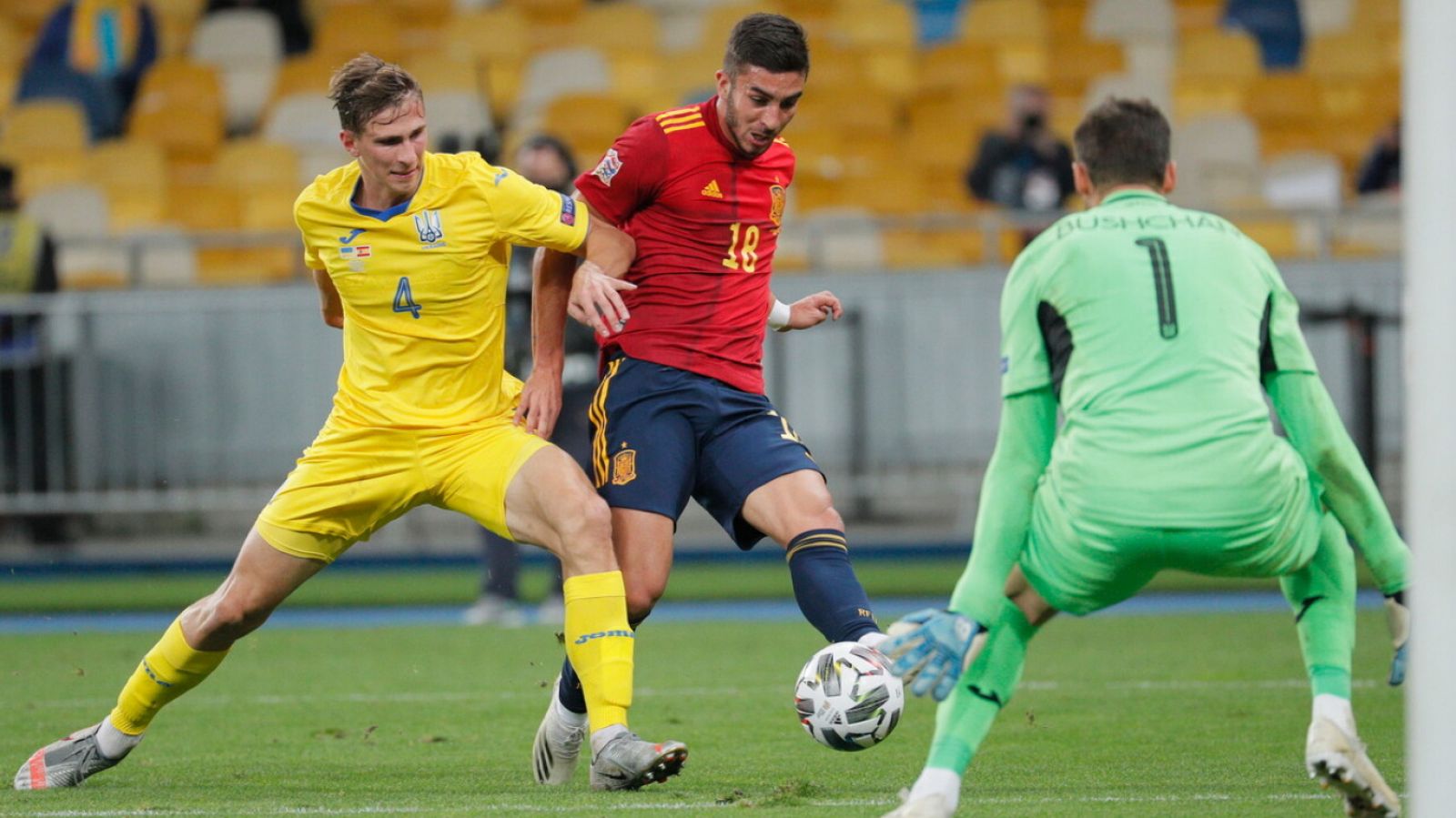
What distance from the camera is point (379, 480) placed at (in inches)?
218

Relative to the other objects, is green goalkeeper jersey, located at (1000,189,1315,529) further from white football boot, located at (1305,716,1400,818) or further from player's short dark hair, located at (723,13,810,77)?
player's short dark hair, located at (723,13,810,77)

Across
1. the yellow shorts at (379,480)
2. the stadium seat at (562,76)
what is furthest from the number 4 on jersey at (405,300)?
the stadium seat at (562,76)

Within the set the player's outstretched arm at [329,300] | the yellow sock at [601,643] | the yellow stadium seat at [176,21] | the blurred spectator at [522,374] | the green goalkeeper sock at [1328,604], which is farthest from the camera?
the yellow stadium seat at [176,21]

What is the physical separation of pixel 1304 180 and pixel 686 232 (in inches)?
429

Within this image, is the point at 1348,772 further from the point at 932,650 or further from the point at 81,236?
the point at 81,236

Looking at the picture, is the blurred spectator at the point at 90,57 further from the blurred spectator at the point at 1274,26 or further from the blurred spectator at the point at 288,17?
the blurred spectator at the point at 1274,26

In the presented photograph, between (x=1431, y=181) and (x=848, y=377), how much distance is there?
10431 millimetres

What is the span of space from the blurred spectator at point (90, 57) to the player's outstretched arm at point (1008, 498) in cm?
1456

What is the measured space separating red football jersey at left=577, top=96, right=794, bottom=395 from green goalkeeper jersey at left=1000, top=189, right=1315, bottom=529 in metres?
1.73

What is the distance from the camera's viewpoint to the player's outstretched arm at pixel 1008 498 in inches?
161

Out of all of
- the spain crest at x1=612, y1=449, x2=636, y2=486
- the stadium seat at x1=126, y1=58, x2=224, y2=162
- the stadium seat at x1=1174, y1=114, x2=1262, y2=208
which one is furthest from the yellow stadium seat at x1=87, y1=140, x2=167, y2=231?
the spain crest at x1=612, y1=449, x2=636, y2=486

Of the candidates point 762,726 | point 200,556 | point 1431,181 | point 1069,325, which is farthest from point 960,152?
point 1431,181

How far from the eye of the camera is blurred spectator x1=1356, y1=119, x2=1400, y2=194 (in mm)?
14234

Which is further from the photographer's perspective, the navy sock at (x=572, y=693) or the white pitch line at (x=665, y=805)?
the navy sock at (x=572, y=693)
